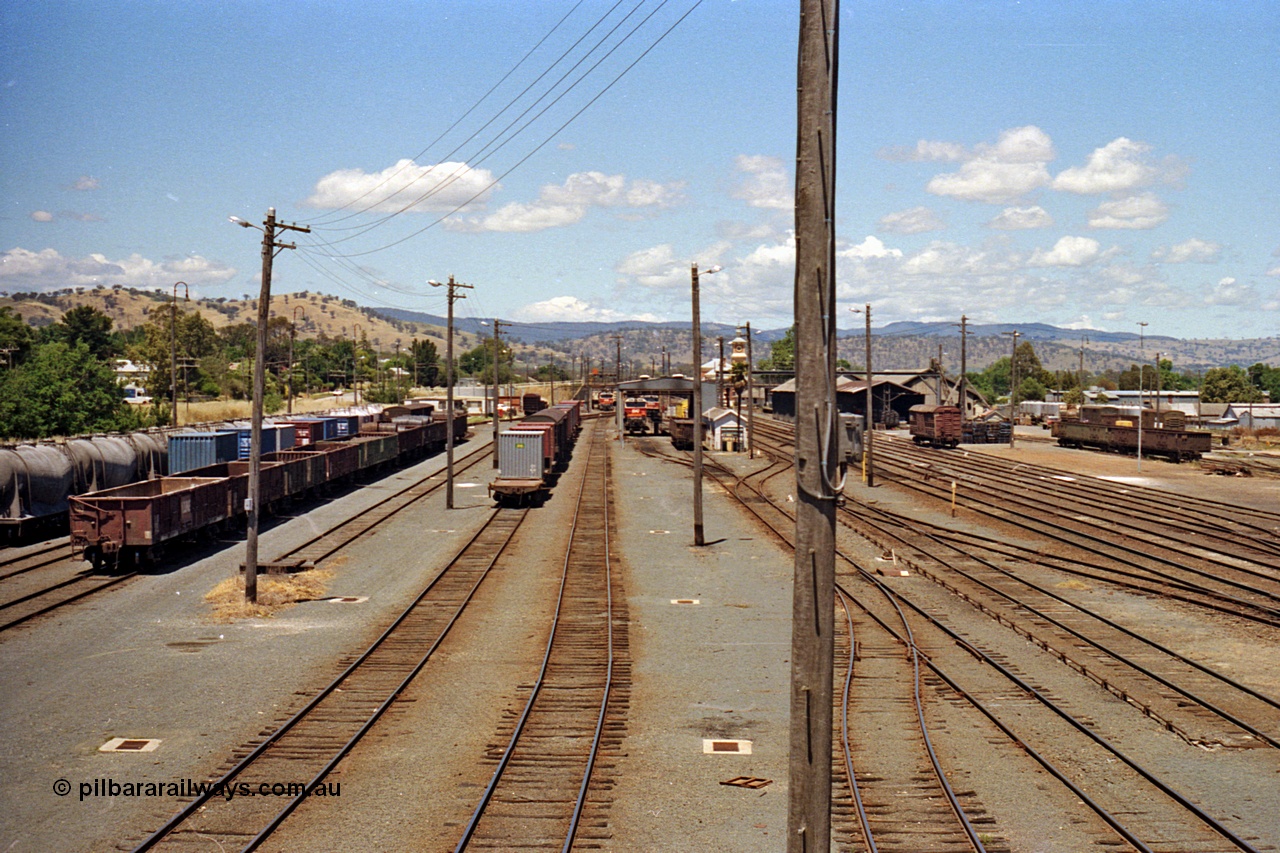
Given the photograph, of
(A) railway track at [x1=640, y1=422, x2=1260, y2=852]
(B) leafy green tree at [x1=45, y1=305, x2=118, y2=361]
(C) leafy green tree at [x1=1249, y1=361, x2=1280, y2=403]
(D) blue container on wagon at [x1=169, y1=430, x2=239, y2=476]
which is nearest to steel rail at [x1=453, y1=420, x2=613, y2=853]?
(A) railway track at [x1=640, y1=422, x2=1260, y2=852]

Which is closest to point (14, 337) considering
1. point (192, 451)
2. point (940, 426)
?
point (192, 451)

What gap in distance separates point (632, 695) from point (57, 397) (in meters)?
51.0

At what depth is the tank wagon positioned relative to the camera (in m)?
76.8

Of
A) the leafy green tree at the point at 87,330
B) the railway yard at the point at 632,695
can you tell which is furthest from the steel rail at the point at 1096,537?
the leafy green tree at the point at 87,330

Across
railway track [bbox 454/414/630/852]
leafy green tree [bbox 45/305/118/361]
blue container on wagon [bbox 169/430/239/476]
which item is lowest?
railway track [bbox 454/414/630/852]

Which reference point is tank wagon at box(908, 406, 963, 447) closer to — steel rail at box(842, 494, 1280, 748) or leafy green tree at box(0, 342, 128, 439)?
steel rail at box(842, 494, 1280, 748)

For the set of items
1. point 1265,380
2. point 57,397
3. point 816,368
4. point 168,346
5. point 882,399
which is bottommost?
point 882,399

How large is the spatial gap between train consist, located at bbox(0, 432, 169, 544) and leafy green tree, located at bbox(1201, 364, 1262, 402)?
145m

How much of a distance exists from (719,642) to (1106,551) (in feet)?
58.8

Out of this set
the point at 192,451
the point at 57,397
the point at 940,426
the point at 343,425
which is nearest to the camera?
the point at 192,451

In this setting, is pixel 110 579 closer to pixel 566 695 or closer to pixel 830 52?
pixel 566 695

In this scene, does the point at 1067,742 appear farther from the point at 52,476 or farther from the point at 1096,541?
the point at 52,476

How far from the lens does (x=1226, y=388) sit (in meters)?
141

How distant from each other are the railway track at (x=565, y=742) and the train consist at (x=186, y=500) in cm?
1214
